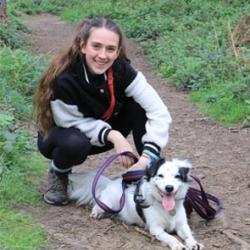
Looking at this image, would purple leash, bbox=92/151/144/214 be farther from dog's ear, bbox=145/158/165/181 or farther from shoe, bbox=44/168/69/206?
shoe, bbox=44/168/69/206

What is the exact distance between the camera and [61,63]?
3059 mm

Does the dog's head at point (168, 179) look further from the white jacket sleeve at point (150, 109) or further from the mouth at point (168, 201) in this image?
the white jacket sleeve at point (150, 109)

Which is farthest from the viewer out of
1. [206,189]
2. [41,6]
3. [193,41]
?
[41,6]

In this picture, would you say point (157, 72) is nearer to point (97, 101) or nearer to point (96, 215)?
point (97, 101)

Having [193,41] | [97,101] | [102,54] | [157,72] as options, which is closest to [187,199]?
[97,101]

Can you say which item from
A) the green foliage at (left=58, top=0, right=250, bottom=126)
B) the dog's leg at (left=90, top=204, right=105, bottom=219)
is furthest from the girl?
the green foliage at (left=58, top=0, right=250, bottom=126)

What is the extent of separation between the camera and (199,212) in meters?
2.99

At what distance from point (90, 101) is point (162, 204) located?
0.78m

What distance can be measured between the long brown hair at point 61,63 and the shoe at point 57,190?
302 millimetres

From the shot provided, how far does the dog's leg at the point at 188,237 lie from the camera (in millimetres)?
2621

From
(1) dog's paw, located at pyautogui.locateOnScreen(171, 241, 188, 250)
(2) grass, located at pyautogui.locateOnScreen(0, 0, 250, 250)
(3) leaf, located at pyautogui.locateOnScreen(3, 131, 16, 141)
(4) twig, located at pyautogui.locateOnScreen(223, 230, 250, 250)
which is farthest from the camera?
(3) leaf, located at pyautogui.locateOnScreen(3, 131, 16, 141)

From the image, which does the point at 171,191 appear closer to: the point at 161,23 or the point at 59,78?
the point at 59,78

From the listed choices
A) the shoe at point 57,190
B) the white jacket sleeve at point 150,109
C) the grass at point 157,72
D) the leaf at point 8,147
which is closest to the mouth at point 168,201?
the white jacket sleeve at point 150,109

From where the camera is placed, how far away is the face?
9.73 ft
